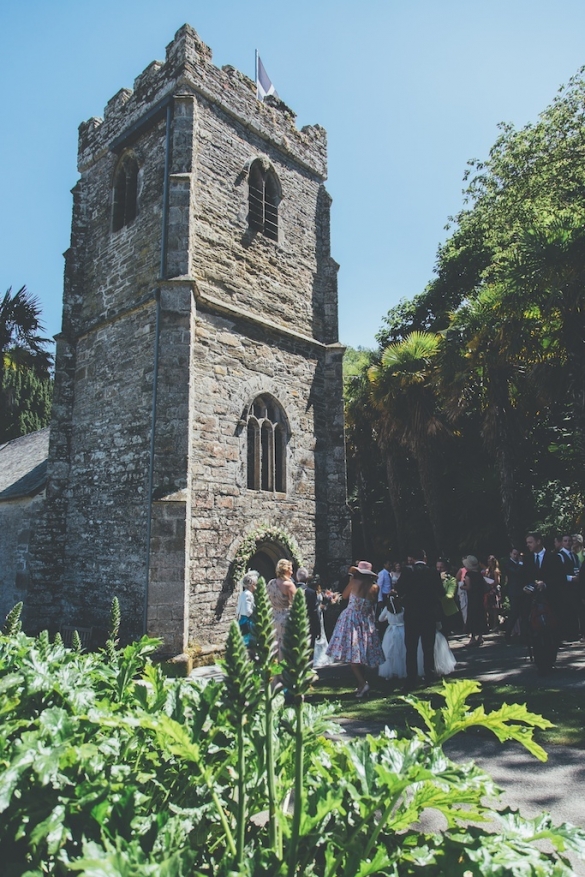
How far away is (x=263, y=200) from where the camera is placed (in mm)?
14867

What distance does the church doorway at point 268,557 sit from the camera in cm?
1306

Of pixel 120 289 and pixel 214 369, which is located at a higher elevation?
pixel 120 289

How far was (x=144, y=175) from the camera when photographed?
13727 millimetres

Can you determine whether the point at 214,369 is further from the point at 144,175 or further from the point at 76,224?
the point at 76,224

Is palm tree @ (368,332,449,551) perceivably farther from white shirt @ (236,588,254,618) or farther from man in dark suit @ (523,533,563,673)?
white shirt @ (236,588,254,618)

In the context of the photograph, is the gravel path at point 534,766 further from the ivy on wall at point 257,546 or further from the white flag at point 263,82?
the white flag at point 263,82

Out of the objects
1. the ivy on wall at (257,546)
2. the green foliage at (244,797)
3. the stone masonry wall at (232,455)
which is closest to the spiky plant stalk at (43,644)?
the green foliage at (244,797)

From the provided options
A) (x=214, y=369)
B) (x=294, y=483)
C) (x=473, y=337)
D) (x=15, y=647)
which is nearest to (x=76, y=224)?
(x=214, y=369)

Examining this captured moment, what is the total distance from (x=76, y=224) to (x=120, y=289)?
11.0ft

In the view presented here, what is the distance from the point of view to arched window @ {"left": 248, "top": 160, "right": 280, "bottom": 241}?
1467 centimetres

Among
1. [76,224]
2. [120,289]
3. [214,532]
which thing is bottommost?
[214,532]

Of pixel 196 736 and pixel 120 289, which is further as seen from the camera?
pixel 120 289

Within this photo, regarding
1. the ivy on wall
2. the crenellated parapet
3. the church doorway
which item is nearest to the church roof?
the ivy on wall

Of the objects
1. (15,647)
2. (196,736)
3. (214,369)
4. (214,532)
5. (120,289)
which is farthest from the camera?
(120,289)
